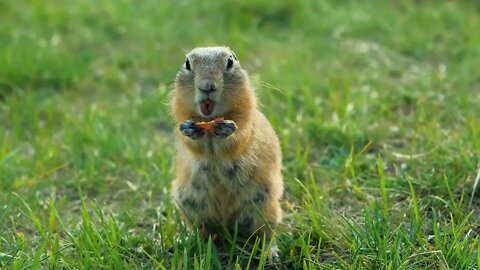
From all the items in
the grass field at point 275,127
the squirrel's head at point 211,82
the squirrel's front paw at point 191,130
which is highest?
the squirrel's head at point 211,82

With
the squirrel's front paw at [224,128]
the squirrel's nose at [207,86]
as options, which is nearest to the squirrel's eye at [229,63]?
the squirrel's nose at [207,86]

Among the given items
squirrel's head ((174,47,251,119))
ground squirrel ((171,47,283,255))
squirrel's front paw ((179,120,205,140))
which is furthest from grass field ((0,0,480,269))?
squirrel's head ((174,47,251,119))

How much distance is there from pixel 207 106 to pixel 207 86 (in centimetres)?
12

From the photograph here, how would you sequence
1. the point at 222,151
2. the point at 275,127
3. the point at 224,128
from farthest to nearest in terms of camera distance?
the point at 275,127, the point at 222,151, the point at 224,128

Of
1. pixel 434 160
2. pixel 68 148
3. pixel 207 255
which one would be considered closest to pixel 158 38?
pixel 68 148

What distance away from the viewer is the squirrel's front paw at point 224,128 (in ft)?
10.5

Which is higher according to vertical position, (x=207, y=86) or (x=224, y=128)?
(x=207, y=86)

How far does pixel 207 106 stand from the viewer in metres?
3.28

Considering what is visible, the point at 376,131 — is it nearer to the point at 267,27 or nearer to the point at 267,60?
the point at 267,60

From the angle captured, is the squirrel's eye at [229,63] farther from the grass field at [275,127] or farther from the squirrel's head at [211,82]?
the grass field at [275,127]

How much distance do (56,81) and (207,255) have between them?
3234mm

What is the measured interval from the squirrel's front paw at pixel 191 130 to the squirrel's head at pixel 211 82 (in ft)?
0.35

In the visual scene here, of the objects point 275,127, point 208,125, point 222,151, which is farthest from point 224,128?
point 275,127

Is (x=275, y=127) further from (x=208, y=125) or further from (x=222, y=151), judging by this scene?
(x=208, y=125)
